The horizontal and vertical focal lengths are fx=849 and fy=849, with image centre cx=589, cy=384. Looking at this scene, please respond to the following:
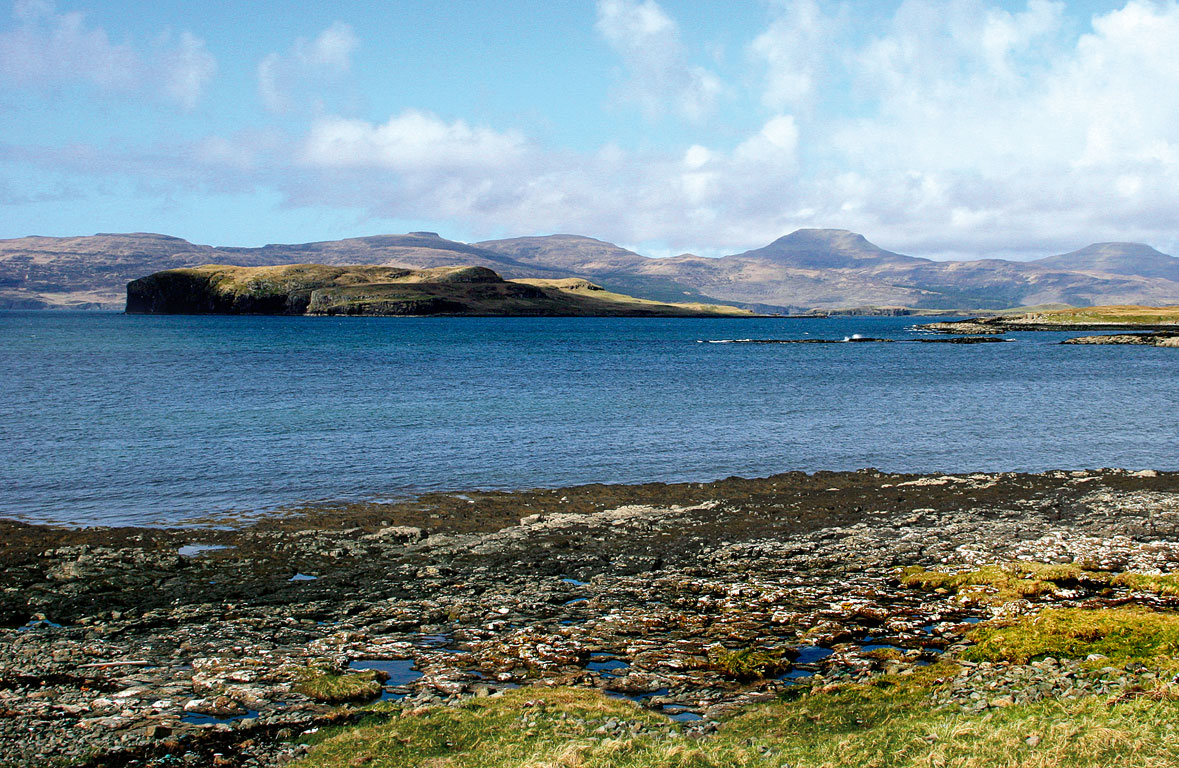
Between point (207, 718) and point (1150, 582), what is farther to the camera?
point (1150, 582)

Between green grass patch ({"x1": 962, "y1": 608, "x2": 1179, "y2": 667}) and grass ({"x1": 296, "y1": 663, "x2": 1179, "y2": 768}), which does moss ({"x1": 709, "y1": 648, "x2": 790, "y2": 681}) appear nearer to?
grass ({"x1": 296, "y1": 663, "x2": 1179, "y2": 768})

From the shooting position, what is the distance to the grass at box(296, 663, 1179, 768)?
1007 cm

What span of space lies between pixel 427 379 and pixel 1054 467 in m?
54.7

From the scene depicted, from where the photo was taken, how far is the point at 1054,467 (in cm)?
3453

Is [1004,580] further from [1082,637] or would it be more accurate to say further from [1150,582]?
[1082,637]

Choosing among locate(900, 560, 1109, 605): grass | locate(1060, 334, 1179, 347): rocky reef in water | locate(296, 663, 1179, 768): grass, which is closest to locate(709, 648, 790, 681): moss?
locate(296, 663, 1179, 768): grass

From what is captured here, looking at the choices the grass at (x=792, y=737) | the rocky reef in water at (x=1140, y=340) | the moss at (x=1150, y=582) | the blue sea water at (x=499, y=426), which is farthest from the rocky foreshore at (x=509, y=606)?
the rocky reef in water at (x=1140, y=340)

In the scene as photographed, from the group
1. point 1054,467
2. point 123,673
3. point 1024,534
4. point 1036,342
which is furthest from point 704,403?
point 1036,342

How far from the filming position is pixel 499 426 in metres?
46.3

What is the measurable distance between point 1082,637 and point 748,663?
5.89 meters

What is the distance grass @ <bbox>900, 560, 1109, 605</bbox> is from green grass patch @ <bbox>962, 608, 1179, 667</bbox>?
154 cm

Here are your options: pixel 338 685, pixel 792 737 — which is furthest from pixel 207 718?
pixel 792 737

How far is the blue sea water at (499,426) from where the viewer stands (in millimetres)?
31891

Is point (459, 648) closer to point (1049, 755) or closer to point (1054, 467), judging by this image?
point (1049, 755)
